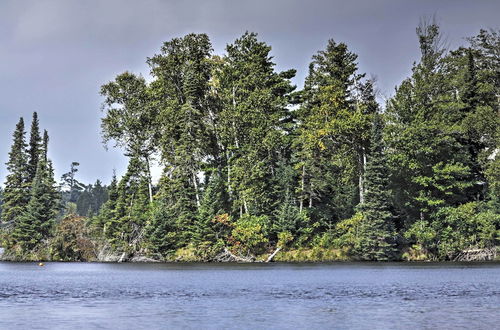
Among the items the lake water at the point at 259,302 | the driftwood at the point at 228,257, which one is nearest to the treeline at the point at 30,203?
the driftwood at the point at 228,257

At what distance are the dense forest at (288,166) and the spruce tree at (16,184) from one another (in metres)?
1.18

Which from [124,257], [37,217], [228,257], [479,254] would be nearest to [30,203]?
[37,217]

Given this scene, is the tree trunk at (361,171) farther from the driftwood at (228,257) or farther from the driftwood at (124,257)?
the driftwood at (124,257)

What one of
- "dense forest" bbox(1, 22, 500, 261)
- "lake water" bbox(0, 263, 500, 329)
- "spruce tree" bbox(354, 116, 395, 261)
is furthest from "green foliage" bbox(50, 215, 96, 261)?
"spruce tree" bbox(354, 116, 395, 261)

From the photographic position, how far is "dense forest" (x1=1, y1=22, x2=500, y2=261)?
68.0 meters

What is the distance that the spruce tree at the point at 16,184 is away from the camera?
302 feet

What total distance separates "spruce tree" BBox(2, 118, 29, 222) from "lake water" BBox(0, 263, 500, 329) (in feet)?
160

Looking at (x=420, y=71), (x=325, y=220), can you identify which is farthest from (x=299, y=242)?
(x=420, y=71)

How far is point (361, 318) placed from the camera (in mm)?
24234

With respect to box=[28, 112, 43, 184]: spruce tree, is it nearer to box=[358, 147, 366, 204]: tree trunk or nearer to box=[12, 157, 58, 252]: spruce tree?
box=[12, 157, 58, 252]: spruce tree

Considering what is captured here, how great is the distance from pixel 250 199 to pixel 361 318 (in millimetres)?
50792

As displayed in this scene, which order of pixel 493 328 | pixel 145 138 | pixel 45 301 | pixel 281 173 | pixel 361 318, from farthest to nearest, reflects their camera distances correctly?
pixel 145 138, pixel 281 173, pixel 45 301, pixel 361 318, pixel 493 328

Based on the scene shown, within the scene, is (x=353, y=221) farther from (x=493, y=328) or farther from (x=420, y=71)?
(x=493, y=328)

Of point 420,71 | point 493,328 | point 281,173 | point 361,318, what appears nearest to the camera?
point 493,328
